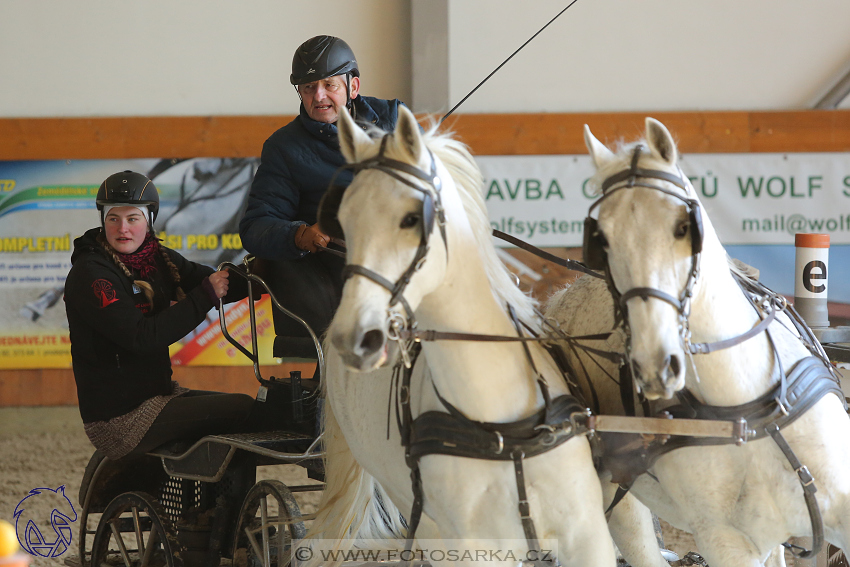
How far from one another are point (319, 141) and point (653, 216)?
1.50 m

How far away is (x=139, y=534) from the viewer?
2.98 m

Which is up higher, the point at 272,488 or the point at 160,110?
the point at 160,110

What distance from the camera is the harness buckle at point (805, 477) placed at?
1637mm

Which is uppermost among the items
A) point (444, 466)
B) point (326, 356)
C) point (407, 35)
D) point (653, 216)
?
point (407, 35)

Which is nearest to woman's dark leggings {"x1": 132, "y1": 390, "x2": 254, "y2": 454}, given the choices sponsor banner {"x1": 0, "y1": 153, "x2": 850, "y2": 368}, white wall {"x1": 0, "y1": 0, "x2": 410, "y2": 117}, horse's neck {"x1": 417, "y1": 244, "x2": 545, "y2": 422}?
horse's neck {"x1": 417, "y1": 244, "x2": 545, "y2": 422}

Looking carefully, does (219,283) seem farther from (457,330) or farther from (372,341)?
(372,341)

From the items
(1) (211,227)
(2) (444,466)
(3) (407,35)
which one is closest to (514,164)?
(3) (407,35)

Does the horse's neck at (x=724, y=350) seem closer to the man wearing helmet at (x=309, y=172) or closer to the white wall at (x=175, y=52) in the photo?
the man wearing helmet at (x=309, y=172)

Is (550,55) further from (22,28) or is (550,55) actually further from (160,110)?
(22,28)

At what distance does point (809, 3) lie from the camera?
18.9ft

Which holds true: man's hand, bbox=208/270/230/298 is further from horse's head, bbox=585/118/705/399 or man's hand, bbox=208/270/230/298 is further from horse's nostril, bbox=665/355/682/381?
horse's nostril, bbox=665/355/682/381

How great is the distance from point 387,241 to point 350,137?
348mm

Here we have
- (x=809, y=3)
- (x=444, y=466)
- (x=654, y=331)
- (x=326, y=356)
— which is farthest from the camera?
(x=809, y=3)

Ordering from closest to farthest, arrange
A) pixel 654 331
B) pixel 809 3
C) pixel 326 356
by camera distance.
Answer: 1. pixel 654 331
2. pixel 326 356
3. pixel 809 3
